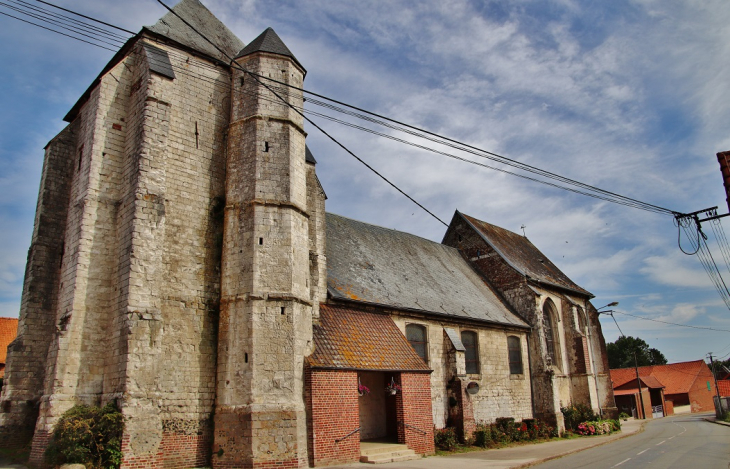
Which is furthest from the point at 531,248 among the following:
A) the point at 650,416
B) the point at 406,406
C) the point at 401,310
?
the point at 650,416

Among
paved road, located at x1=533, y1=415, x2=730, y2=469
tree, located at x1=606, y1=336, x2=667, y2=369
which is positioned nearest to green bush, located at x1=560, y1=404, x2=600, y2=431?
paved road, located at x1=533, y1=415, x2=730, y2=469

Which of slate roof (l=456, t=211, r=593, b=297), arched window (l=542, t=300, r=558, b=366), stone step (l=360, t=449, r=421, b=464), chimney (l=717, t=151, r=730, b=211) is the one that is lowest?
stone step (l=360, t=449, r=421, b=464)

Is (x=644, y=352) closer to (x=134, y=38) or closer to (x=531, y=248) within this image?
(x=531, y=248)

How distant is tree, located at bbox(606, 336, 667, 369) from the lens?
9340cm

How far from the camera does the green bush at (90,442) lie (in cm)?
1149

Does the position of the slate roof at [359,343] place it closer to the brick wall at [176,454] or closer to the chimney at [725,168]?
the brick wall at [176,454]

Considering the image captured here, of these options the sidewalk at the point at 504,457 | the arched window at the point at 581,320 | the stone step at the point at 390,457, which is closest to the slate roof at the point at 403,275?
the stone step at the point at 390,457

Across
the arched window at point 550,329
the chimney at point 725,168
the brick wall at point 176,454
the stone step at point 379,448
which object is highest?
the chimney at point 725,168

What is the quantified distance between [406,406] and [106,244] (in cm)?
1000

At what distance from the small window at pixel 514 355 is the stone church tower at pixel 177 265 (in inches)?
467

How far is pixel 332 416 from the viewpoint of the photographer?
14.4 metres

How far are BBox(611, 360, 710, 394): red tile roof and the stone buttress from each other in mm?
53493

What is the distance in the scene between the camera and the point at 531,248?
3431cm

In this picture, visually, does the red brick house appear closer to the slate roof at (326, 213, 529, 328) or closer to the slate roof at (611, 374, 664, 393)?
the slate roof at (611, 374, 664, 393)
